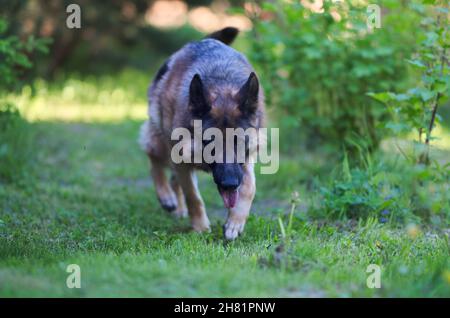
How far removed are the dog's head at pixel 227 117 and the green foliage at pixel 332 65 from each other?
6.86 ft

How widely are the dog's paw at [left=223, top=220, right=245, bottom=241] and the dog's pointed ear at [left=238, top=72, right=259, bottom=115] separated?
0.95m

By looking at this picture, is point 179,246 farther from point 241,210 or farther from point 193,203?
point 193,203

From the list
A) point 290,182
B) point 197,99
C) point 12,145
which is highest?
point 197,99

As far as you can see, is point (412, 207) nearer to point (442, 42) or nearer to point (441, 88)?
point (441, 88)

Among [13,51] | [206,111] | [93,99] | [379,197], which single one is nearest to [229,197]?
[206,111]

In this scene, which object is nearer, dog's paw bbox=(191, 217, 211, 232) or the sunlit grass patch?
dog's paw bbox=(191, 217, 211, 232)

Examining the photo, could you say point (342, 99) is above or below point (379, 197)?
above

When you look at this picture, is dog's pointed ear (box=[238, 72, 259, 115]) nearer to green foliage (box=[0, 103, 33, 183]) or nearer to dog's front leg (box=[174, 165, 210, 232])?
dog's front leg (box=[174, 165, 210, 232])

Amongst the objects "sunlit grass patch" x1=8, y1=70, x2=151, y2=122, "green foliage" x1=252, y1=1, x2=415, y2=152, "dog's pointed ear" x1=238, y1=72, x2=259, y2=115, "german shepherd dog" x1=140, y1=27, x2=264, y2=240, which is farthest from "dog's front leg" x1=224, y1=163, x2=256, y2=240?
"sunlit grass patch" x1=8, y1=70, x2=151, y2=122

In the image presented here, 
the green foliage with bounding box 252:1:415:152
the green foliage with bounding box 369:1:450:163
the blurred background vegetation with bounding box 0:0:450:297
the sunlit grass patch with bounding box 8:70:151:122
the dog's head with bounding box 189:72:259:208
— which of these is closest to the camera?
the blurred background vegetation with bounding box 0:0:450:297

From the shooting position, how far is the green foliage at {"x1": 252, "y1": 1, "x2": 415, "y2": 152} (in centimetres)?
667

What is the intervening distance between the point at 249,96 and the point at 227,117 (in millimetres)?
248

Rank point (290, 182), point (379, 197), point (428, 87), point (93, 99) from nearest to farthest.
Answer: point (428, 87) → point (379, 197) → point (290, 182) → point (93, 99)

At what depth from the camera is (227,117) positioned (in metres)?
4.71
